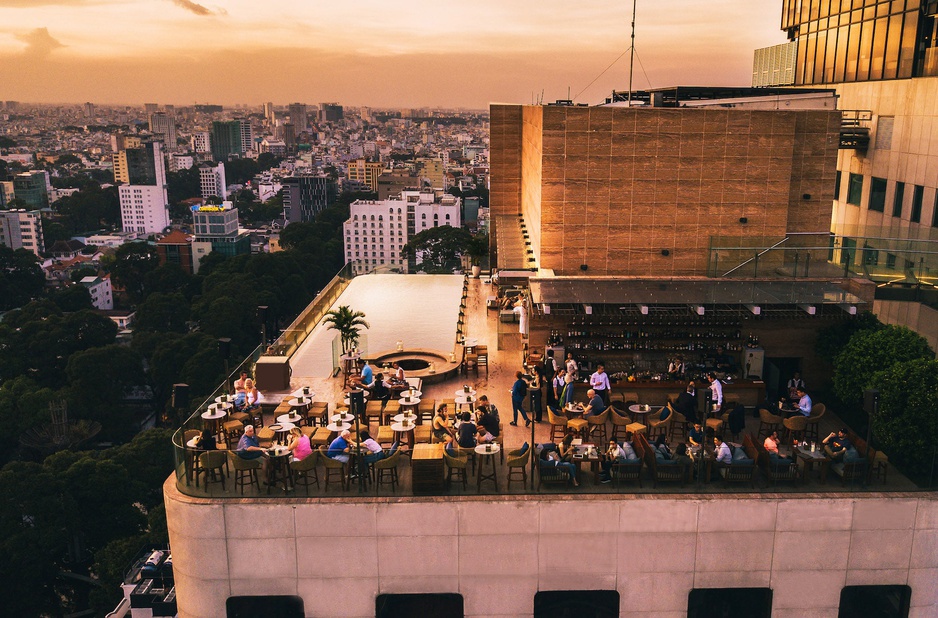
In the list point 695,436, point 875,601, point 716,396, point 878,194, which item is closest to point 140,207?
point 878,194

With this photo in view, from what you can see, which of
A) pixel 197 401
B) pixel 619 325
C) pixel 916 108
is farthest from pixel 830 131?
pixel 197 401

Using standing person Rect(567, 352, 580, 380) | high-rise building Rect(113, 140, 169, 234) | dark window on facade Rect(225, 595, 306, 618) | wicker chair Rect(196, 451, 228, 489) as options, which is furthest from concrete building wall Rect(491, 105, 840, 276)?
high-rise building Rect(113, 140, 169, 234)

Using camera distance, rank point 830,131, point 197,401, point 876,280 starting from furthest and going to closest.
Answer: point 197,401
point 830,131
point 876,280

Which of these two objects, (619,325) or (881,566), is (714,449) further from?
(619,325)

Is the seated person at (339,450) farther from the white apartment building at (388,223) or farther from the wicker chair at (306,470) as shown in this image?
the white apartment building at (388,223)

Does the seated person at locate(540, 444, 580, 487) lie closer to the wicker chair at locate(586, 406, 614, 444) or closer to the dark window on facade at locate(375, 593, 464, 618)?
the wicker chair at locate(586, 406, 614, 444)

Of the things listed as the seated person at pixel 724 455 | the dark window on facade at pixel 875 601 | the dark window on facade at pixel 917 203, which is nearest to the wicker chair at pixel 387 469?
the seated person at pixel 724 455
